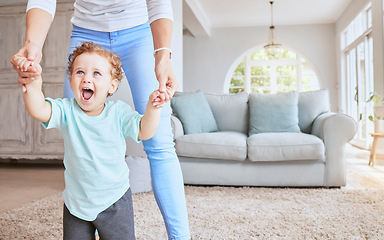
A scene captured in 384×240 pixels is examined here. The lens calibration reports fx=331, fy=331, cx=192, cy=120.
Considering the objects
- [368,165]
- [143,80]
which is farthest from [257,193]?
[368,165]

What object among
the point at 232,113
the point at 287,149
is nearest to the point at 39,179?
the point at 232,113

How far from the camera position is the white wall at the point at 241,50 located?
8.12 metres

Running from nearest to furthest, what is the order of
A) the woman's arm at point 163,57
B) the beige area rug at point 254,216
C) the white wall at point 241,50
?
the woman's arm at point 163,57
the beige area rug at point 254,216
the white wall at point 241,50

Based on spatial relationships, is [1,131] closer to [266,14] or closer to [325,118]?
[325,118]

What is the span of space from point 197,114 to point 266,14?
5372 mm

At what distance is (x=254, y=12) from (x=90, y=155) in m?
7.23

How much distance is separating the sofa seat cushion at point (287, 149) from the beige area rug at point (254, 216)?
10.5 inches

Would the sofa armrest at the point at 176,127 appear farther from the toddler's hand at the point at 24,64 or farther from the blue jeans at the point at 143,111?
the toddler's hand at the point at 24,64

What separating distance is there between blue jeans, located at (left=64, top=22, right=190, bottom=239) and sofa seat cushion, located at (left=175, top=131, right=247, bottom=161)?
5.26 ft

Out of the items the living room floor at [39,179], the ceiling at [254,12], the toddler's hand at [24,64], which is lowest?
the living room floor at [39,179]

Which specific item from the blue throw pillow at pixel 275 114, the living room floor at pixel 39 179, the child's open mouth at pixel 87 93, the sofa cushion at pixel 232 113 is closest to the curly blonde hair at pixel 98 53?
the child's open mouth at pixel 87 93

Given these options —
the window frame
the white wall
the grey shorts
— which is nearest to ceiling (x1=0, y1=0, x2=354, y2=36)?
the white wall

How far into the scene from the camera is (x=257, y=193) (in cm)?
244

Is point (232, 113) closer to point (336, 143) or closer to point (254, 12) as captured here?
point (336, 143)
